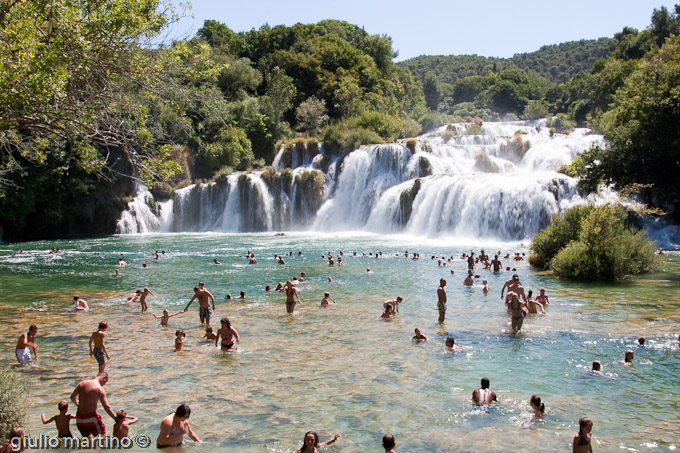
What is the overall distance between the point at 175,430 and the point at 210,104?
6.72 metres

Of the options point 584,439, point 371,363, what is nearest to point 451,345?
point 371,363

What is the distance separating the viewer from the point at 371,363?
39.7 ft

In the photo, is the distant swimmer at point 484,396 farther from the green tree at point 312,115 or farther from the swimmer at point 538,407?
the green tree at point 312,115

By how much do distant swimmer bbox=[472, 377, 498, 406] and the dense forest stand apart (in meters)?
6.76

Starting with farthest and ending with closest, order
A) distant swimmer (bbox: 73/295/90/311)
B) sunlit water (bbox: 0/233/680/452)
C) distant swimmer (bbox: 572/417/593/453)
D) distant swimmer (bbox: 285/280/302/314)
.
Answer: distant swimmer (bbox: 73/295/90/311)
distant swimmer (bbox: 285/280/302/314)
sunlit water (bbox: 0/233/680/452)
distant swimmer (bbox: 572/417/593/453)

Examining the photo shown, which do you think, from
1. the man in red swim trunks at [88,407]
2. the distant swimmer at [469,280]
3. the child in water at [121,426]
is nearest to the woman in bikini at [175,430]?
the child in water at [121,426]

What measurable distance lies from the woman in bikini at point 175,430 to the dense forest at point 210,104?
5277 millimetres

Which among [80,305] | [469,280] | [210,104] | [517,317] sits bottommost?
[80,305]

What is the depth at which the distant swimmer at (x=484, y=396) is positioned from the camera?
9664 millimetres

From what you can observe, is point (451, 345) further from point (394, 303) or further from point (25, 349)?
point (25, 349)

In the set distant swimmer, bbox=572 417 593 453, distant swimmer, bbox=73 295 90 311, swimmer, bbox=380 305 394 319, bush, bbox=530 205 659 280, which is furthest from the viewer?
bush, bbox=530 205 659 280

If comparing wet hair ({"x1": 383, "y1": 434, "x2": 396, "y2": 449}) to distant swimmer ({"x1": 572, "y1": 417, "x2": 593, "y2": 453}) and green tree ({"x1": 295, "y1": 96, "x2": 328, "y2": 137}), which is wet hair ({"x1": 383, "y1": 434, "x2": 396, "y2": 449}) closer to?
distant swimmer ({"x1": 572, "y1": 417, "x2": 593, "y2": 453})

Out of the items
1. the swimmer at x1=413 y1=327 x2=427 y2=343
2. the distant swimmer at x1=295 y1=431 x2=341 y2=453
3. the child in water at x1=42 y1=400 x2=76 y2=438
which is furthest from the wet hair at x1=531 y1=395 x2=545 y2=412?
the child in water at x1=42 y1=400 x2=76 y2=438

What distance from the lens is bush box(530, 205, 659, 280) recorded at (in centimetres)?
2180
